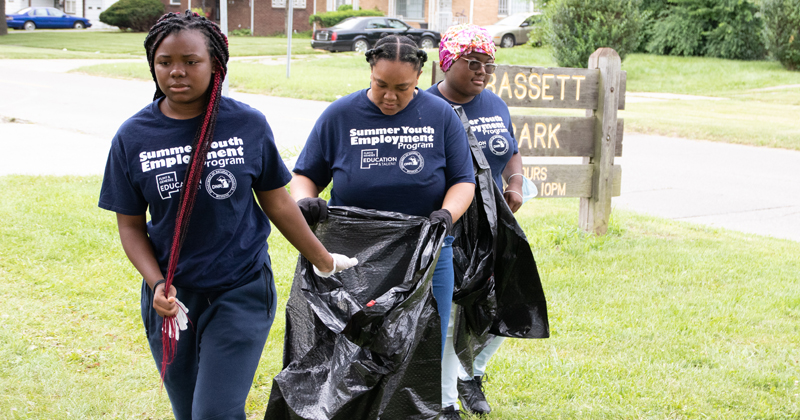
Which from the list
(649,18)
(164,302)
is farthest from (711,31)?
(164,302)

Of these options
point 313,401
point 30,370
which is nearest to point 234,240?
point 313,401

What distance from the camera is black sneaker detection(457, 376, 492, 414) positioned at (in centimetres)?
365

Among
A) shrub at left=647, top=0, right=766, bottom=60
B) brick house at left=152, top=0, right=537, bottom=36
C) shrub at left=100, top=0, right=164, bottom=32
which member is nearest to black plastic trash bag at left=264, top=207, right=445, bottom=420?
shrub at left=647, top=0, right=766, bottom=60

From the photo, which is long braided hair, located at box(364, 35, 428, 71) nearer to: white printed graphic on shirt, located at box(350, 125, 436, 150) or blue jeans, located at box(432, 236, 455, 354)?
white printed graphic on shirt, located at box(350, 125, 436, 150)

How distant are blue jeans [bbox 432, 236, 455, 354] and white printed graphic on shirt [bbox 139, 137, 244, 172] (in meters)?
1.05

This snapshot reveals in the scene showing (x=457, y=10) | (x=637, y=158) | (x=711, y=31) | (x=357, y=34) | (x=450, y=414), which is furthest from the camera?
(x=457, y=10)

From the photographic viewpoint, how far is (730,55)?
2902 centimetres

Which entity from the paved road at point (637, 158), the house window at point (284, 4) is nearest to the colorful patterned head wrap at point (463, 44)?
the paved road at point (637, 158)

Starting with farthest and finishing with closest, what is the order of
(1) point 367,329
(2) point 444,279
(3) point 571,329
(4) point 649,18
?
(4) point 649,18 → (3) point 571,329 → (2) point 444,279 → (1) point 367,329

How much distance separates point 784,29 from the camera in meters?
26.0

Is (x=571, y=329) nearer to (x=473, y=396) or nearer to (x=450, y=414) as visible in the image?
(x=473, y=396)

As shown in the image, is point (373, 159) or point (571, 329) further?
point (571, 329)

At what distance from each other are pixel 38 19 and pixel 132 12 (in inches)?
292

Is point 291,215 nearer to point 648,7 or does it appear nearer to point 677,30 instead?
point 677,30
